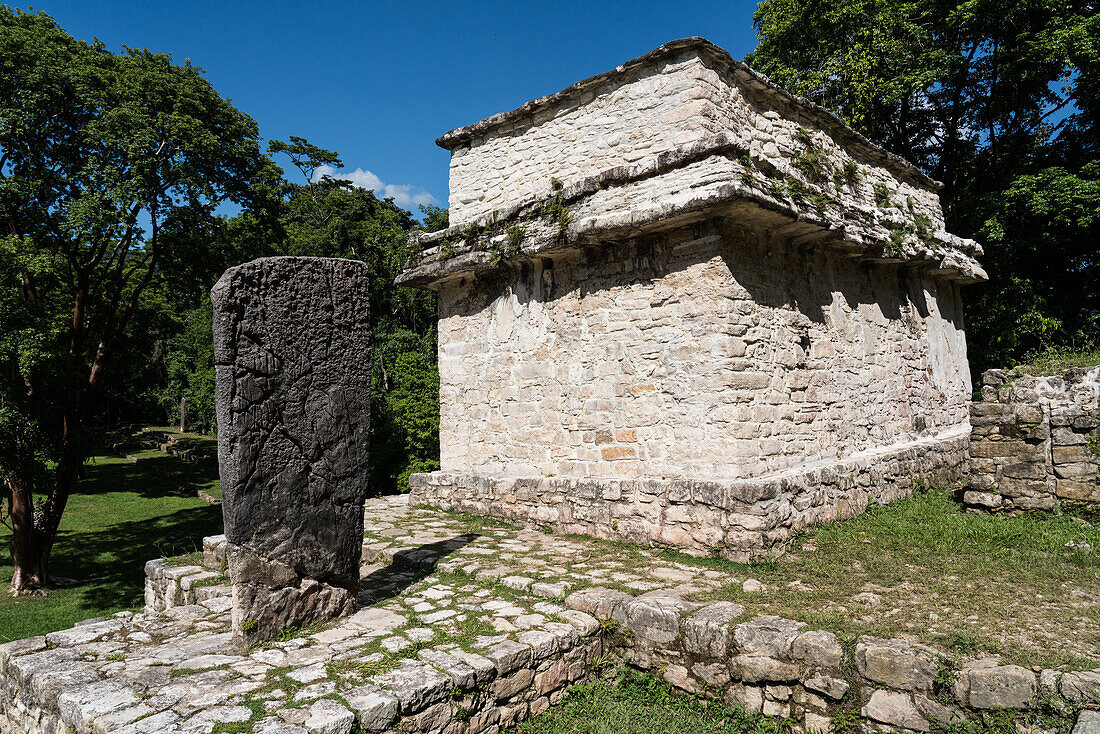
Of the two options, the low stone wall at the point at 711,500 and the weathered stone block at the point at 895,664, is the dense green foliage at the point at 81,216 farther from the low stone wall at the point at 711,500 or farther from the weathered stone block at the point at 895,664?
the weathered stone block at the point at 895,664

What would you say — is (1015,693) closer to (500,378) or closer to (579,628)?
(579,628)

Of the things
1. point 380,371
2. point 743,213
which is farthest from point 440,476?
point 380,371

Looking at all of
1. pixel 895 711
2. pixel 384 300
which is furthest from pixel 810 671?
pixel 384 300

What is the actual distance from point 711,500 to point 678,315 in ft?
5.93

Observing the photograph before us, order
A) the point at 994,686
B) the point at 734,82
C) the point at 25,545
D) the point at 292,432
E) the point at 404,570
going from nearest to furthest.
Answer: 1. the point at 994,686
2. the point at 292,432
3. the point at 404,570
4. the point at 734,82
5. the point at 25,545

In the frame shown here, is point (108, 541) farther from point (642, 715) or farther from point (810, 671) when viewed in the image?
point (810, 671)

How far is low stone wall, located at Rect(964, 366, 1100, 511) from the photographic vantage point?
575cm

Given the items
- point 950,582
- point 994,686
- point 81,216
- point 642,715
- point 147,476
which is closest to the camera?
point 994,686

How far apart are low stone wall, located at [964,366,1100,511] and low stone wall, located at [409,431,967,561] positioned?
104 cm

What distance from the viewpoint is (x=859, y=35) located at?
579 inches

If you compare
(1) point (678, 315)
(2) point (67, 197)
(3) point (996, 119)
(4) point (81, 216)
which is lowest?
(1) point (678, 315)

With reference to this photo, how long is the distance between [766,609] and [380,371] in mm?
15026

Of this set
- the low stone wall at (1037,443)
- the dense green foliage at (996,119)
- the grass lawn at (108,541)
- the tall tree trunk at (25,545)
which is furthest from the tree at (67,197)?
the dense green foliage at (996,119)

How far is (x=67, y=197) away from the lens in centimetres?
1041
